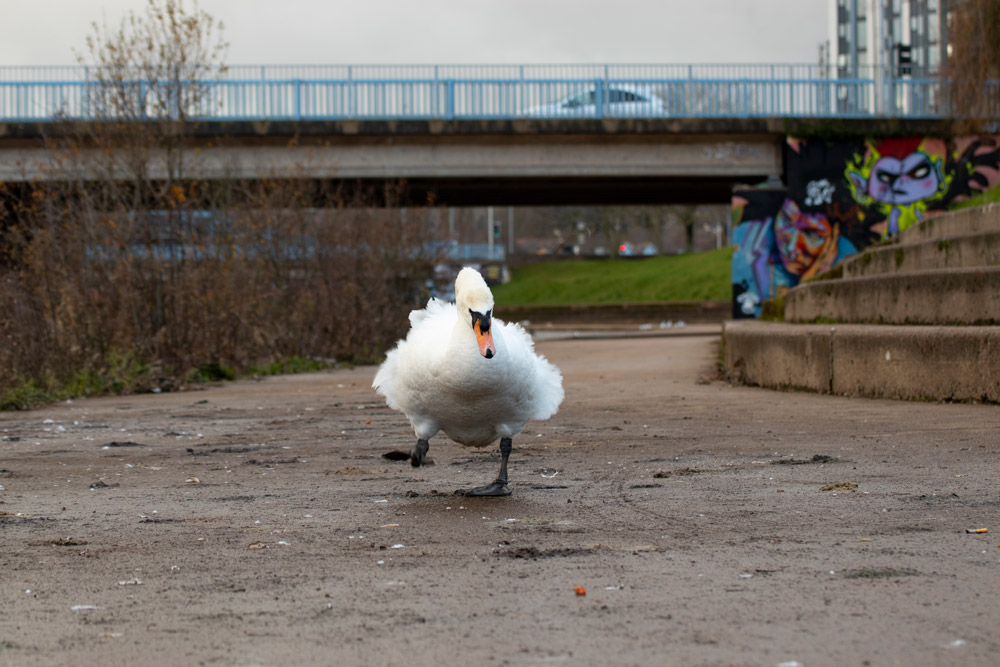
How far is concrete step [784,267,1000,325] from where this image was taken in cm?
1084

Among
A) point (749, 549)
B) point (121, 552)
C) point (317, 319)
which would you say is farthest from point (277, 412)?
point (317, 319)

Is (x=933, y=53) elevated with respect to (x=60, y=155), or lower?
elevated

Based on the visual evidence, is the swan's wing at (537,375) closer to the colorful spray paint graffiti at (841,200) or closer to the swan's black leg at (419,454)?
the swan's black leg at (419,454)

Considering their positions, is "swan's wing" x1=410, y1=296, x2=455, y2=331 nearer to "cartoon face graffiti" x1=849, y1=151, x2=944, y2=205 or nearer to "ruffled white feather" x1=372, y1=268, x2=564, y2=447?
"ruffled white feather" x1=372, y1=268, x2=564, y2=447

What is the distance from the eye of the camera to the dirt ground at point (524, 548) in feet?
10.8

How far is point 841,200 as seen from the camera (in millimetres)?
28609

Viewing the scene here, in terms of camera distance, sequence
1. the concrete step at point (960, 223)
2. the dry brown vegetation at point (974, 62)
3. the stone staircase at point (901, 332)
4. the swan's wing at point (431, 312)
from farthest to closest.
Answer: the dry brown vegetation at point (974, 62)
the concrete step at point (960, 223)
the stone staircase at point (901, 332)
the swan's wing at point (431, 312)

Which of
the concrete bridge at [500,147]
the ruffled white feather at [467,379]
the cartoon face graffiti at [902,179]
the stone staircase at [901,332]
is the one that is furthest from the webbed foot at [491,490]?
the cartoon face graffiti at [902,179]

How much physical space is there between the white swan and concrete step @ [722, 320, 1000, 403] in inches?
187

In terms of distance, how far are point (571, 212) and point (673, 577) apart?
86621 mm

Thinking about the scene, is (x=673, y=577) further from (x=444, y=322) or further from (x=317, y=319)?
(x=317, y=319)

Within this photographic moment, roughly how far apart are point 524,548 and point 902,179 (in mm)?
26574

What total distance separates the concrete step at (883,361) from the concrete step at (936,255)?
6.77 ft

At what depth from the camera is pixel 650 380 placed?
47.6 feet
